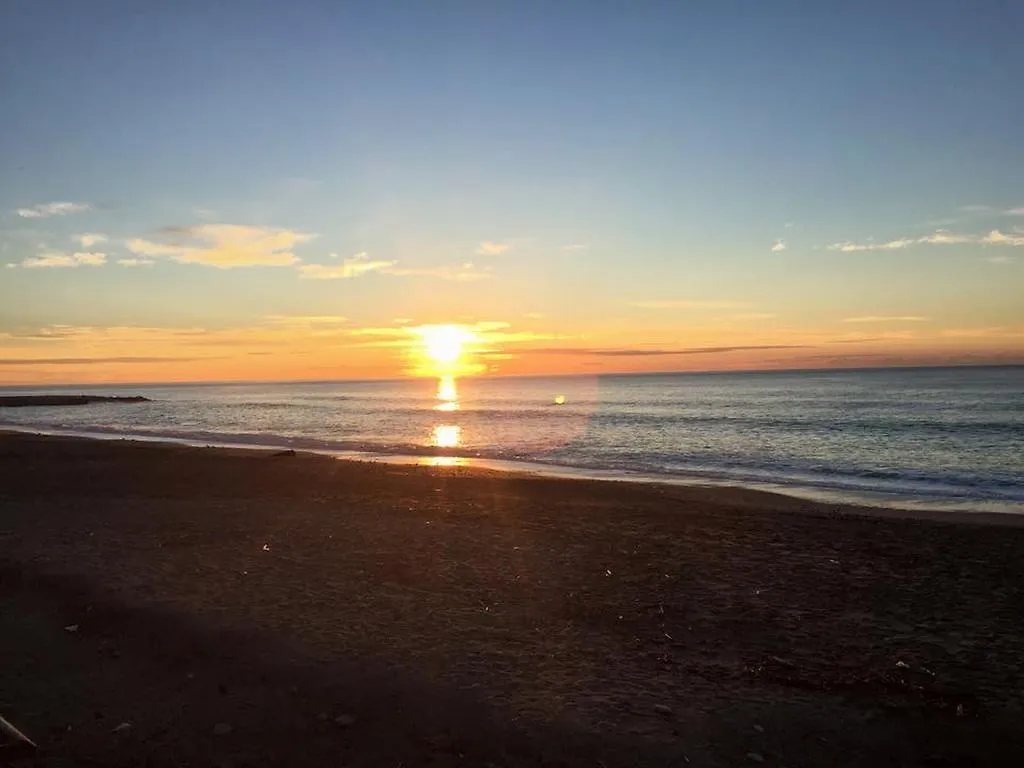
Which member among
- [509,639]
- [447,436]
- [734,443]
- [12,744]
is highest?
[12,744]

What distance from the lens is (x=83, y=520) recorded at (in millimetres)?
15758

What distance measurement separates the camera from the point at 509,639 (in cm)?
857

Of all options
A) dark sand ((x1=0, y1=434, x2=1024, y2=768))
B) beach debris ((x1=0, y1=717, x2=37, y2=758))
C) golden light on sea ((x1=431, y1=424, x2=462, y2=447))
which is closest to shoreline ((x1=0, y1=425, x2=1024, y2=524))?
dark sand ((x1=0, y1=434, x2=1024, y2=768))

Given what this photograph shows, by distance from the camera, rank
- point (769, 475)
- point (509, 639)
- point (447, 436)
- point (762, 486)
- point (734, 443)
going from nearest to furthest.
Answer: point (509, 639)
point (762, 486)
point (769, 475)
point (734, 443)
point (447, 436)

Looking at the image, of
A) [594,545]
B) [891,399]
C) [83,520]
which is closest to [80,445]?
[83,520]

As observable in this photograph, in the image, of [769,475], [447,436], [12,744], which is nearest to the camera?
[12,744]

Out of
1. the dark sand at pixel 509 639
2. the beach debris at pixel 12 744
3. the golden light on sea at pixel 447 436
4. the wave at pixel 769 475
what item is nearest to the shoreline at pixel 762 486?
the wave at pixel 769 475

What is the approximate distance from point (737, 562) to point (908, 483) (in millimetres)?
16365

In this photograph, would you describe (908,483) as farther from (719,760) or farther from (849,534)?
(719,760)

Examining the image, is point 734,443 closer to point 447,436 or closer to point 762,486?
point 762,486

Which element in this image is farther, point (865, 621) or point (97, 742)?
point (865, 621)

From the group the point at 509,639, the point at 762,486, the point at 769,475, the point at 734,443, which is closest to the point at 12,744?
the point at 509,639

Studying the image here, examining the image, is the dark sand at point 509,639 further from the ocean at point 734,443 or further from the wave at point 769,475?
the ocean at point 734,443

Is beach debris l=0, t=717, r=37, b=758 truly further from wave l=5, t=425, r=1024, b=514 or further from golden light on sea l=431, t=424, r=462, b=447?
golden light on sea l=431, t=424, r=462, b=447
